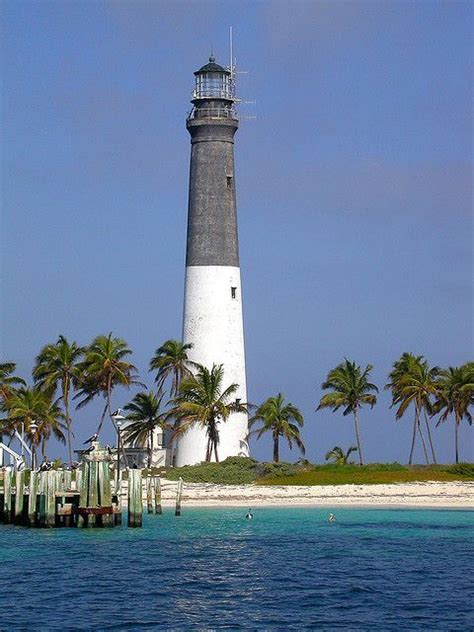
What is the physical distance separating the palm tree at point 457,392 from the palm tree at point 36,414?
23.8 meters

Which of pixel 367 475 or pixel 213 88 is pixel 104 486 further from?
pixel 213 88

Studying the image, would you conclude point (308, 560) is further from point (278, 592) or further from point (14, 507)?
point (14, 507)

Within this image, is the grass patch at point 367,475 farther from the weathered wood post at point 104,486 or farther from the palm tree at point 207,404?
the weathered wood post at point 104,486

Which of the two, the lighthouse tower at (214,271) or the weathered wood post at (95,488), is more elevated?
the lighthouse tower at (214,271)

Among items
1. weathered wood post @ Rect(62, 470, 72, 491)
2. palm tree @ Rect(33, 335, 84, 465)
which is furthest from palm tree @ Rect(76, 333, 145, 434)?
weathered wood post @ Rect(62, 470, 72, 491)

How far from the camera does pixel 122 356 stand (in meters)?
74.1

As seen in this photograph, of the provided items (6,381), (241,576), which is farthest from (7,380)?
(241,576)

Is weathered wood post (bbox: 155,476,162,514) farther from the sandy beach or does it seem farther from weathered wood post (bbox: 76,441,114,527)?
weathered wood post (bbox: 76,441,114,527)

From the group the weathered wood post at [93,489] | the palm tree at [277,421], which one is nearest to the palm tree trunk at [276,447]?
the palm tree at [277,421]

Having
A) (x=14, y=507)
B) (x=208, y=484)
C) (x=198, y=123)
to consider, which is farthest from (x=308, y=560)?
(x=198, y=123)

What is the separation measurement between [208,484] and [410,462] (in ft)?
53.1

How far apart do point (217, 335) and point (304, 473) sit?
29.0 ft

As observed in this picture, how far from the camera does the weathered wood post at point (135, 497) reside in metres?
45.8

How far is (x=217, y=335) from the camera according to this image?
68688 mm
